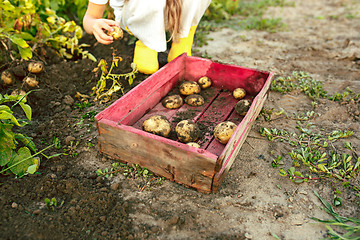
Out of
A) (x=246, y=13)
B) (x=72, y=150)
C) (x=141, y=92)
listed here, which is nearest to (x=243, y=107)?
(x=141, y=92)

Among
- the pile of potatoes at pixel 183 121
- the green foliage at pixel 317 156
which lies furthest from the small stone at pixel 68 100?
the green foliage at pixel 317 156

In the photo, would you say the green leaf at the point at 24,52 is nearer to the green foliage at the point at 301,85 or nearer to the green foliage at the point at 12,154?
the green foliage at the point at 12,154

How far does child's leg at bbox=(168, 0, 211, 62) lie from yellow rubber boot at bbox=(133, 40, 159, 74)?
12.7 inches

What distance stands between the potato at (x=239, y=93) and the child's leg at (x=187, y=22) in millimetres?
720

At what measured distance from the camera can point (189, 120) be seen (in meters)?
Result: 2.45

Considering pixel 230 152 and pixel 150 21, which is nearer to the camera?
pixel 230 152

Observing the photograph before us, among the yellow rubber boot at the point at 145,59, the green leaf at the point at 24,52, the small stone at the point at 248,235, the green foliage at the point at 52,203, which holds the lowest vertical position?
the small stone at the point at 248,235

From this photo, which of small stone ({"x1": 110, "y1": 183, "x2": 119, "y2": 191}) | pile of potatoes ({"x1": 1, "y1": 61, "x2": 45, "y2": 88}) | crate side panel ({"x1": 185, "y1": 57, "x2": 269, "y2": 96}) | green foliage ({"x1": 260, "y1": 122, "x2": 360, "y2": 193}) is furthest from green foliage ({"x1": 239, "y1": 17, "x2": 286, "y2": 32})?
small stone ({"x1": 110, "y1": 183, "x2": 119, "y2": 191})

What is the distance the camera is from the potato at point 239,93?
2975mm

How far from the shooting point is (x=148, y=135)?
2.00 meters

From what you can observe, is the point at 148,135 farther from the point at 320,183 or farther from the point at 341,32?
the point at 341,32

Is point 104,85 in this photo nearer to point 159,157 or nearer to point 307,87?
point 159,157

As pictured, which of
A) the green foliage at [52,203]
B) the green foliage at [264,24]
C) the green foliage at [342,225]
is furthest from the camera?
the green foliage at [264,24]

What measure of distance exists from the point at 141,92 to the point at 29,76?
1.33m
